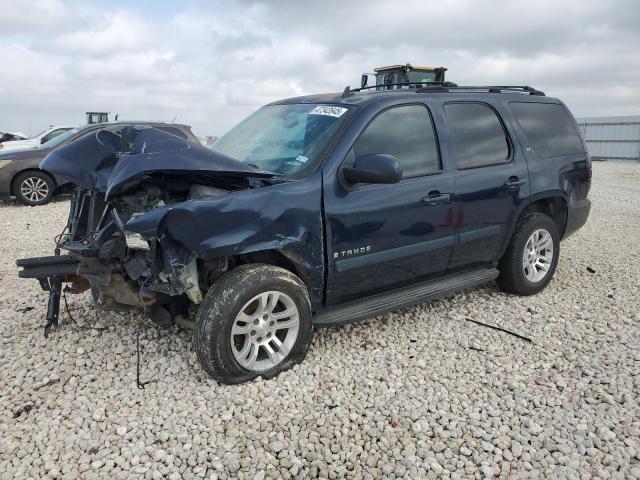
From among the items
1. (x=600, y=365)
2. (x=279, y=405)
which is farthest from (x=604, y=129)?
(x=279, y=405)

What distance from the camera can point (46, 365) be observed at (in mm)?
3480

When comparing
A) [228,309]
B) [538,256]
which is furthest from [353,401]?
[538,256]

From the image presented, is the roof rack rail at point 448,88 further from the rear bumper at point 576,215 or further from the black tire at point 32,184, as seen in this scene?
the black tire at point 32,184

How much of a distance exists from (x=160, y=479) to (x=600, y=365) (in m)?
2.90

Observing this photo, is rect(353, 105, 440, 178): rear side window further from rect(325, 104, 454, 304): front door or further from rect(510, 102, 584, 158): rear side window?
rect(510, 102, 584, 158): rear side window

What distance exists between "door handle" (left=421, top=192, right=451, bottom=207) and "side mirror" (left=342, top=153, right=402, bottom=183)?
58 centimetres

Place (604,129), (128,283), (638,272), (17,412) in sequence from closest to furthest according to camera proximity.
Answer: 1. (17,412)
2. (128,283)
3. (638,272)
4. (604,129)

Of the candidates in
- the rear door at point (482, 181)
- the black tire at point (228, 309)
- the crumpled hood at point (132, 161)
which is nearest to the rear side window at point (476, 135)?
the rear door at point (482, 181)

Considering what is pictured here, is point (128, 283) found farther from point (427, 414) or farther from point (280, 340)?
point (427, 414)

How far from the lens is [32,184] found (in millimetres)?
10078

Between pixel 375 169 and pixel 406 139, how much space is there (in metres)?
0.73

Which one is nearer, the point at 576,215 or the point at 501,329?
the point at 501,329

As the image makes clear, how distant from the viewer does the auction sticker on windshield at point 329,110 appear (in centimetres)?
377

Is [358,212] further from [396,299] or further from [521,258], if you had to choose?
[521,258]
